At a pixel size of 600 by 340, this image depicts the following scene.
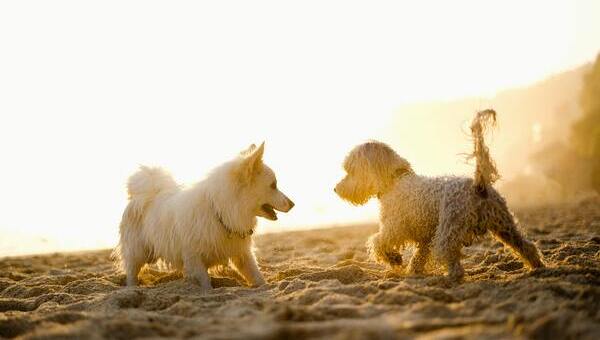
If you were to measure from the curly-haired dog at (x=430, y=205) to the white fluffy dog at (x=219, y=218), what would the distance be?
96cm

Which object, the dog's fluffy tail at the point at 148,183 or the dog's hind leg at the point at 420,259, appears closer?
the dog's hind leg at the point at 420,259

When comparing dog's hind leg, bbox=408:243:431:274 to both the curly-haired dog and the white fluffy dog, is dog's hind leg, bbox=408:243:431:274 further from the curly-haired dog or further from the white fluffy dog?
the white fluffy dog

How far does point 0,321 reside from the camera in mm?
4840

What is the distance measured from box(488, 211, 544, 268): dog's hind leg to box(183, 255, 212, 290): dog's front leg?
312cm

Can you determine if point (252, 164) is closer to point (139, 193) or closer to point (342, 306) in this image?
point (139, 193)

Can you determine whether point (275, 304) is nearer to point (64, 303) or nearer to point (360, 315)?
point (360, 315)

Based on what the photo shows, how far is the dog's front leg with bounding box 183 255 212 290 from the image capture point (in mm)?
6918

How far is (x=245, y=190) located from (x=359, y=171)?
51.8 inches

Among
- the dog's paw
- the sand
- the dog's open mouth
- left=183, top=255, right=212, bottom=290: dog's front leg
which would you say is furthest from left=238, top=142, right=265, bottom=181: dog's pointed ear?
the dog's paw

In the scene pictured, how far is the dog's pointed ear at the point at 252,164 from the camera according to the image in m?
6.92

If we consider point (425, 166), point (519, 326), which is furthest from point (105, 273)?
point (425, 166)

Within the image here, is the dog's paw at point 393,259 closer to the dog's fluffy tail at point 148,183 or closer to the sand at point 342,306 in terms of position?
the sand at point 342,306

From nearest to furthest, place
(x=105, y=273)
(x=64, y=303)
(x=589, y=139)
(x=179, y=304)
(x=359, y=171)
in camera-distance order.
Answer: (x=179, y=304), (x=64, y=303), (x=359, y=171), (x=105, y=273), (x=589, y=139)

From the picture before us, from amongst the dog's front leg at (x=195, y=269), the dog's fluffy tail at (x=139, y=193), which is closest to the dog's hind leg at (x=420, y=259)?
the dog's front leg at (x=195, y=269)
